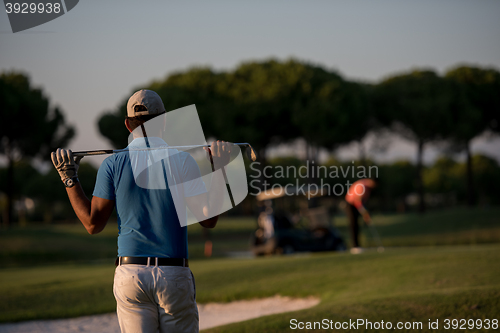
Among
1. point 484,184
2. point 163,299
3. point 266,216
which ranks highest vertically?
point 163,299

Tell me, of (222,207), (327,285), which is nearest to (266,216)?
(327,285)

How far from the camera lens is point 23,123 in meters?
27.9

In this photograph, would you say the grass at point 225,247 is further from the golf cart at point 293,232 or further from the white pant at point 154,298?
the white pant at point 154,298

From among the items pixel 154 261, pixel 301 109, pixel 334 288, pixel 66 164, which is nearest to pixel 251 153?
pixel 154 261

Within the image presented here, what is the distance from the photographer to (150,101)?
8.01 ft

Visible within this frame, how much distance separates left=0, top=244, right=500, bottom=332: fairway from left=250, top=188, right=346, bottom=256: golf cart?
4.42 meters

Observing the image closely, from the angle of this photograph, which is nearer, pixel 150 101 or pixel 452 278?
pixel 150 101

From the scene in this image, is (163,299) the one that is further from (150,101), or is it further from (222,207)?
(150,101)

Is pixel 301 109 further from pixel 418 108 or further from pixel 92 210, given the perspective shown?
pixel 92 210

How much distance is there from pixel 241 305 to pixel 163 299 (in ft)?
18.3

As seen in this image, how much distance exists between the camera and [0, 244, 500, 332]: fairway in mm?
5191

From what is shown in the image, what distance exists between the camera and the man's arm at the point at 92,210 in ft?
7.80

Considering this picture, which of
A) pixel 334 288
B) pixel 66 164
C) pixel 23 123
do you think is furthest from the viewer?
pixel 23 123

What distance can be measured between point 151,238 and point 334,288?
606 centimetres
